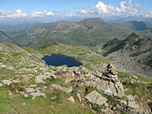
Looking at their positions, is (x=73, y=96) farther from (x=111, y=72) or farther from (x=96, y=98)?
(x=111, y=72)

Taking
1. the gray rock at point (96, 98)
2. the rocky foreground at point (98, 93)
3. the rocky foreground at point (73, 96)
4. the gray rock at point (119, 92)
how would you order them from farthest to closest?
the gray rock at point (119, 92) < the gray rock at point (96, 98) < the rocky foreground at point (98, 93) < the rocky foreground at point (73, 96)

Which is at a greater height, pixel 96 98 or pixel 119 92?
pixel 96 98

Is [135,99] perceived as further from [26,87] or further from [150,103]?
[26,87]

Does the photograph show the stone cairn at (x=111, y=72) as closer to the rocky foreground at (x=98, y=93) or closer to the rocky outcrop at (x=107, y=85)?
the rocky outcrop at (x=107, y=85)

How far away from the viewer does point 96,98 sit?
27094 mm

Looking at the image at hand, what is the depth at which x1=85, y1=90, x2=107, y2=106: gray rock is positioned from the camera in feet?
86.2

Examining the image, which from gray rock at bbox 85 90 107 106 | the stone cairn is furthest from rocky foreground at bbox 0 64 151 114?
the stone cairn

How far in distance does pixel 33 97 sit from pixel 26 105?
2.52m

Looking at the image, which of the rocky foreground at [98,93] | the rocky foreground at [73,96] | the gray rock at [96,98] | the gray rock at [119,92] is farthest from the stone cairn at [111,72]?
the gray rock at [96,98]

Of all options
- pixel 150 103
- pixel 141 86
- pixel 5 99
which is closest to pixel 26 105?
pixel 5 99

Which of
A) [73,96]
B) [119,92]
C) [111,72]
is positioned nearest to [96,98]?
[73,96]

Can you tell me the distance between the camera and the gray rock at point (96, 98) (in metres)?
26.3

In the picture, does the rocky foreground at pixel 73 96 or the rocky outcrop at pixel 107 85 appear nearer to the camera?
the rocky foreground at pixel 73 96

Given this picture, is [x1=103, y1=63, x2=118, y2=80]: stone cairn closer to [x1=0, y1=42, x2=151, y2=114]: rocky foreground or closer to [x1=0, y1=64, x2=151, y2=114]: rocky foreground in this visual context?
[x1=0, y1=42, x2=151, y2=114]: rocky foreground
